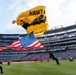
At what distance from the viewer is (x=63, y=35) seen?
112375 millimetres

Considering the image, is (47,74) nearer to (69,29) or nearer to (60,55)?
(60,55)

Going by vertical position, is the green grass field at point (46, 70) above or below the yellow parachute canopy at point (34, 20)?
below

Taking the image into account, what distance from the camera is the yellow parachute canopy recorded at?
2291cm

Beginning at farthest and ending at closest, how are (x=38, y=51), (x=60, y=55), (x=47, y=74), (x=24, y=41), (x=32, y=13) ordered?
(x=38, y=51) < (x=60, y=55) < (x=24, y=41) < (x=32, y=13) < (x=47, y=74)

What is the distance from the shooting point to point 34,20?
23703 millimetres

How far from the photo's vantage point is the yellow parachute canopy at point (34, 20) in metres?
22.9

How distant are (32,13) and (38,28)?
183 cm

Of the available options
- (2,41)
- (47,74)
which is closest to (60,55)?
(2,41)

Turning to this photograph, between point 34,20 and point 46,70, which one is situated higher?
point 34,20

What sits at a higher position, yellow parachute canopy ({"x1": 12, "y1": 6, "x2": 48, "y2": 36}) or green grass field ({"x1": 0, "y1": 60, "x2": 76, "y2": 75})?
yellow parachute canopy ({"x1": 12, "y1": 6, "x2": 48, "y2": 36})

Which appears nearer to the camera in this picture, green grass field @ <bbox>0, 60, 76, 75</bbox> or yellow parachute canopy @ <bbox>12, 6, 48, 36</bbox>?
green grass field @ <bbox>0, 60, 76, 75</bbox>

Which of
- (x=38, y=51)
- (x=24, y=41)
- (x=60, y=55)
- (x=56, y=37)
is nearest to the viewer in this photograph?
(x=24, y=41)

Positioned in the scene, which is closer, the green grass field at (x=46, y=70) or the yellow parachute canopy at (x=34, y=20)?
the green grass field at (x=46, y=70)

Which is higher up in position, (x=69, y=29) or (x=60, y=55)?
(x=69, y=29)
